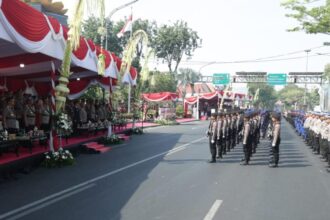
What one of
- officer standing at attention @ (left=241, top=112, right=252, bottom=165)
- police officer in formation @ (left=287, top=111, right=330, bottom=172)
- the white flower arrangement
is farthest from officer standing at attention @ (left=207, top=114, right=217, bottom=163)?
the white flower arrangement

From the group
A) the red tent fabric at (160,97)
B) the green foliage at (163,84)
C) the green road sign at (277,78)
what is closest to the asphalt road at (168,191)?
the red tent fabric at (160,97)

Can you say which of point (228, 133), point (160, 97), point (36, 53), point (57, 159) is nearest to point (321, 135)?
point (228, 133)

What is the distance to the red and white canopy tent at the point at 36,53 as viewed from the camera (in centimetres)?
939

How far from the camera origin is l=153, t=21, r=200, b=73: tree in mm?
63719

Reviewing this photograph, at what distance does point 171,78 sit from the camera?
2581 inches

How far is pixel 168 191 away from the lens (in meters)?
9.25

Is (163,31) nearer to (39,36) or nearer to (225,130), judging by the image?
(225,130)

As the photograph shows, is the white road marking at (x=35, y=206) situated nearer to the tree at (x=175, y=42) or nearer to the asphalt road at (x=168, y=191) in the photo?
the asphalt road at (x=168, y=191)

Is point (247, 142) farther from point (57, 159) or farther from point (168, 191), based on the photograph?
point (57, 159)

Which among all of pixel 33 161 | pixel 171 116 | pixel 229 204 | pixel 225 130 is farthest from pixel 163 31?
pixel 229 204

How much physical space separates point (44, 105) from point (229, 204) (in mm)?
9335

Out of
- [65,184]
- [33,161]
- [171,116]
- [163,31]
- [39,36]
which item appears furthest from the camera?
[163,31]

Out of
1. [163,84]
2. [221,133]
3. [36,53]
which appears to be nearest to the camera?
[36,53]

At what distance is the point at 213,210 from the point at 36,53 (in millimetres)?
7662
